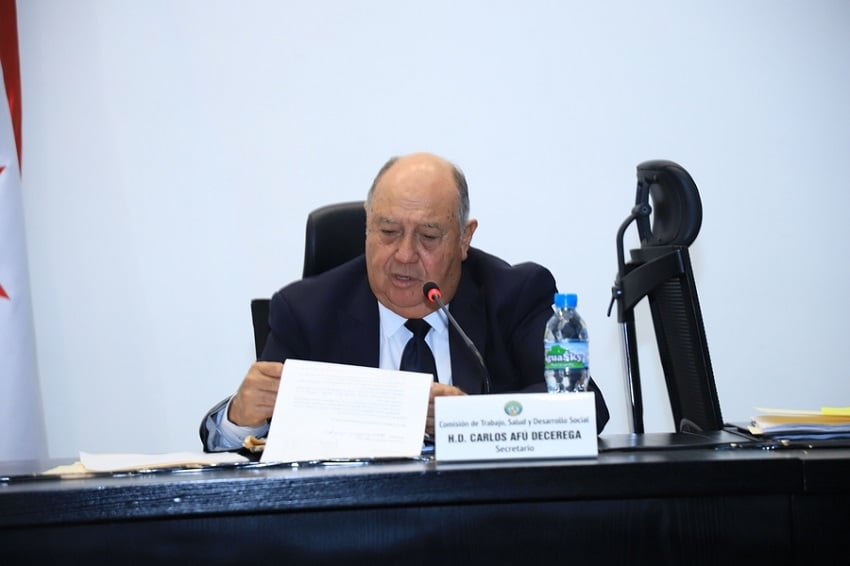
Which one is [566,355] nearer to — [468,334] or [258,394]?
Answer: [468,334]

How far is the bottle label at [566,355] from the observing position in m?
1.87

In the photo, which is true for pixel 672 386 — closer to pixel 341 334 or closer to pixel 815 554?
pixel 815 554

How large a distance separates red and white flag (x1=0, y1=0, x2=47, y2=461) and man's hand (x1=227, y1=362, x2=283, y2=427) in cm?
135

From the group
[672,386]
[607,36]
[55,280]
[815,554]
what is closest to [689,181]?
[672,386]

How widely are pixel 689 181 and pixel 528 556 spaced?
85cm

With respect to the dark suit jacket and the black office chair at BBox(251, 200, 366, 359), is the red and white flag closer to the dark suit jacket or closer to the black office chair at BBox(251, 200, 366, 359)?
the black office chair at BBox(251, 200, 366, 359)

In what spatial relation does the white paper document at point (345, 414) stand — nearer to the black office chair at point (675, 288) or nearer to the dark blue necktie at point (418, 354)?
the black office chair at point (675, 288)

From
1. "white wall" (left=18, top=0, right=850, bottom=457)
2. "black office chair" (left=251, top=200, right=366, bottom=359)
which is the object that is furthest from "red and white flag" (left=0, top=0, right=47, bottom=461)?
"black office chair" (left=251, top=200, right=366, bottom=359)

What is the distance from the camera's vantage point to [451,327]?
2324 mm

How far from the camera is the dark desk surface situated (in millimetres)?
1297

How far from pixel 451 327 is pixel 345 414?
30.6 inches

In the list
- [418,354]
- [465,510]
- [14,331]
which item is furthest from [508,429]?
[14,331]

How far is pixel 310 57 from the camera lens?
3.43 metres

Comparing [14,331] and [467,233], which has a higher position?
[467,233]
